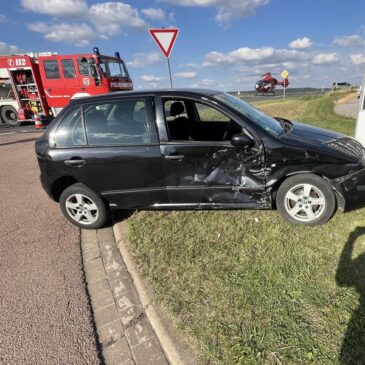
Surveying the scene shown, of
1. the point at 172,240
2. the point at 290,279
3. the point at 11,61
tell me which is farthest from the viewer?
the point at 11,61

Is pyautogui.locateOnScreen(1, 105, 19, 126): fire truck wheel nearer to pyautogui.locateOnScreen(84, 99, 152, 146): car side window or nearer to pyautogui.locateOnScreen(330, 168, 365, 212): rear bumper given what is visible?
pyautogui.locateOnScreen(84, 99, 152, 146): car side window

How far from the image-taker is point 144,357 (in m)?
2.34

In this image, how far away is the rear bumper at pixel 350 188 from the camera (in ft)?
11.4

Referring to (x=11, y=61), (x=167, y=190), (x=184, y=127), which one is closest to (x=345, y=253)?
(x=167, y=190)

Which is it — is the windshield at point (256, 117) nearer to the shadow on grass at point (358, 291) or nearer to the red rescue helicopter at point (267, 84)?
the shadow on grass at point (358, 291)

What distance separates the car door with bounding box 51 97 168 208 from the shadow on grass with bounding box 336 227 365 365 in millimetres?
2191

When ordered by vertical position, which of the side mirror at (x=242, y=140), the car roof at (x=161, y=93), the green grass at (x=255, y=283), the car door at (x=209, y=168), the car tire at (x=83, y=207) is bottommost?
the green grass at (x=255, y=283)

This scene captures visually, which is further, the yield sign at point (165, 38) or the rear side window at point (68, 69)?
the rear side window at point (68, 69)

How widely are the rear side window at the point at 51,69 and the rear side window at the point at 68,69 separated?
373mm

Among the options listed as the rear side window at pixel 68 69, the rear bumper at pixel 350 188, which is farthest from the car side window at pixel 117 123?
the rear side window at pixel 68 69

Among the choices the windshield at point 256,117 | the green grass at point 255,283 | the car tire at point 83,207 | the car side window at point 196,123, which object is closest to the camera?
the green grass at point 255,283

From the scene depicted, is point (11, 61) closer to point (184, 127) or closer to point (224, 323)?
point (184, 127)

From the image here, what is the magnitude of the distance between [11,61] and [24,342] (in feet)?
51.2

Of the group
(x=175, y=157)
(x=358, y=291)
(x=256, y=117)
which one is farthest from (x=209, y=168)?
(x=358, y=291)
